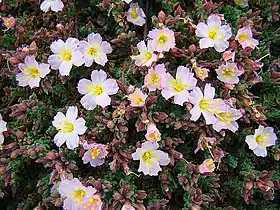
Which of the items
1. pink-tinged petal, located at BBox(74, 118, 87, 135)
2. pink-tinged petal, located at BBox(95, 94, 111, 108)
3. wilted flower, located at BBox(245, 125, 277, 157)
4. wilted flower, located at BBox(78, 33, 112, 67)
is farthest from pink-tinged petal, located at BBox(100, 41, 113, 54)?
wilted flower, located at BBox(245, 125, 277, 157)

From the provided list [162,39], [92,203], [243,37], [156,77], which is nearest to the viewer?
[92,203]

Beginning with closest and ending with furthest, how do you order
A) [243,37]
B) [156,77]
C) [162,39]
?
1. [156,77]
2. [162,39]
3. [243,37]

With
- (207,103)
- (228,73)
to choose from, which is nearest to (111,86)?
(207,103)

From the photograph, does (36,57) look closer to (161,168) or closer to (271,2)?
(161,168)

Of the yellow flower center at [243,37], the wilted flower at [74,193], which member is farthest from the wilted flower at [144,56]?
the wilted flower at [74,193]

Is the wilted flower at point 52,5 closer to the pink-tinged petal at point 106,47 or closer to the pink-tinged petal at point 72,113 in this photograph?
the pink-tinged petal at point 106,47

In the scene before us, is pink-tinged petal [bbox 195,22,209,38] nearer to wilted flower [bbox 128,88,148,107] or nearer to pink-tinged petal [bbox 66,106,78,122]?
wilted flower [bbox 128,88,148,107]

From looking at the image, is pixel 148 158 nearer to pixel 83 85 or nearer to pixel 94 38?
pixel 83 85
